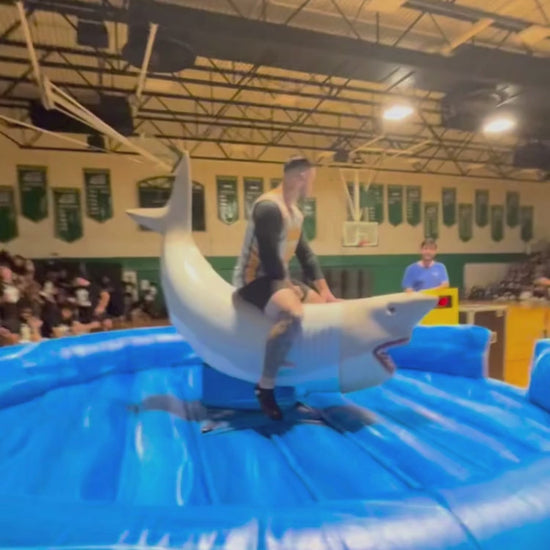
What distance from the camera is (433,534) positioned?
0.98 m

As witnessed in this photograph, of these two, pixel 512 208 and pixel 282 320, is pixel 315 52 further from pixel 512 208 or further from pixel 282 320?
pixel 512 208

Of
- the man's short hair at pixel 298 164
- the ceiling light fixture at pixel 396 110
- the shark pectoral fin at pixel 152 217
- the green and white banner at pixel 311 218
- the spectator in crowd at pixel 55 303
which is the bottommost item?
the spectator in crowd at pixel 55 303

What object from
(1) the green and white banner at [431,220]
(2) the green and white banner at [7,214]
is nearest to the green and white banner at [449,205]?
(1) the green and white banner at [431,220]

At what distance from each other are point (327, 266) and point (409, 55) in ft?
19.1

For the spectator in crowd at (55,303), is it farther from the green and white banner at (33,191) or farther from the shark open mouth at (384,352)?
the shark open mouth at (384,352)

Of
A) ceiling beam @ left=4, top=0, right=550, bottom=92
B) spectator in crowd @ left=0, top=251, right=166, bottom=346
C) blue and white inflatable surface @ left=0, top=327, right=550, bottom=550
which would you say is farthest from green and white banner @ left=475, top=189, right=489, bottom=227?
blue and white inflatable surface @ left=0, top=327, right=550, bottom=550

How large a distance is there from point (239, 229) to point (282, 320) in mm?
8428

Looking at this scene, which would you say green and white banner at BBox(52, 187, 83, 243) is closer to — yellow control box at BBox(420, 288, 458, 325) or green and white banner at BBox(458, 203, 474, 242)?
yellow control box at BBox(420, 288, 458, 325)

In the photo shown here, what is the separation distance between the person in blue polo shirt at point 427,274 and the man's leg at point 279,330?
2621 millimetres

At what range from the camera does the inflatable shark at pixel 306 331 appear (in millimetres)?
1694

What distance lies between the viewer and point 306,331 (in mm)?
1715

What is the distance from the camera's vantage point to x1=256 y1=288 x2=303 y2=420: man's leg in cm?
166

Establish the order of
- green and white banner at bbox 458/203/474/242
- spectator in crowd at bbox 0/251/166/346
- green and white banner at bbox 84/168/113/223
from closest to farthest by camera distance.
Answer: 1. spectator in crowd at bbox 0/251/166/346
2. green and white banner at bbox 84/168/113/223
3. green and white banner at bbox 458/203/474/242

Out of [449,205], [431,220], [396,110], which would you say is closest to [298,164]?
[396,110]
